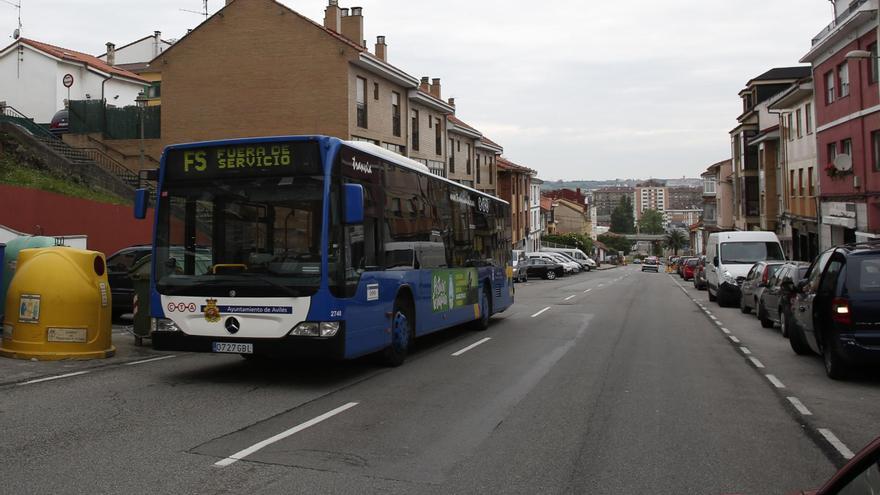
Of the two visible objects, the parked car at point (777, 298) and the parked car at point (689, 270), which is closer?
the parked car at point (777, 298)

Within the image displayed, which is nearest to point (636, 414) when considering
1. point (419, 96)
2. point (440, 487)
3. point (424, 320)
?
point (440, 487)

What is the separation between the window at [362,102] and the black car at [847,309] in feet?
83.5

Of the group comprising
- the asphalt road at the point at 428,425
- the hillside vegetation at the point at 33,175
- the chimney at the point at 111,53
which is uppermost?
the chimney at the point at 111,53

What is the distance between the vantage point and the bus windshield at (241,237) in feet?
28.3

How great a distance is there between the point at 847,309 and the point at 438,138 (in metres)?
36.1

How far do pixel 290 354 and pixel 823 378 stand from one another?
272 inches

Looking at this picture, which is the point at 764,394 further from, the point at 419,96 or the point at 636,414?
the point at 419,96

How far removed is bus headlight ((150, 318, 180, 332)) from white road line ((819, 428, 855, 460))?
6.94 metres

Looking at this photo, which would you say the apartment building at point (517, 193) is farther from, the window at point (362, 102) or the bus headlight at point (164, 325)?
the bus headlight at point (164, 325)

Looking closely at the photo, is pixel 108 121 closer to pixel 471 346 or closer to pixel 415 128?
pixel 415 128

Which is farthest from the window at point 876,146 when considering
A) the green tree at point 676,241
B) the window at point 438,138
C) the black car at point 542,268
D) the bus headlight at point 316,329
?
the green tree at point 676,241

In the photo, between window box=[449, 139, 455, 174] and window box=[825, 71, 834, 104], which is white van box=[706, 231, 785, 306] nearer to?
window box=[825, 71, 834, 104]

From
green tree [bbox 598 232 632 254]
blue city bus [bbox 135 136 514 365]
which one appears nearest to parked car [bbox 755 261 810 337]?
blue city bus [bbox 135 136 514 365]

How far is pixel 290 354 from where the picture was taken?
8555mm
